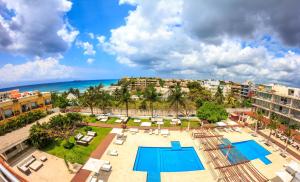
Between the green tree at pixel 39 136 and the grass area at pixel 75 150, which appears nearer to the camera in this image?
the grass area at pixel 75 150

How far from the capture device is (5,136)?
78.3ft

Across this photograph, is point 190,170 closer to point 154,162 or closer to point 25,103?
point 154,162

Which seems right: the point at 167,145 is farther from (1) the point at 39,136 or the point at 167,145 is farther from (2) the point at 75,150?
(1) the point at 39,136

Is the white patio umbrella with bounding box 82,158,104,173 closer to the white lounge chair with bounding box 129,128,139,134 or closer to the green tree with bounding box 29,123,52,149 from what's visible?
the green tree with bounding box 29,123,52,149

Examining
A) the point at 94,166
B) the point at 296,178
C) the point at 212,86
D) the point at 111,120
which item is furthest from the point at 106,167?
the point at 212,86

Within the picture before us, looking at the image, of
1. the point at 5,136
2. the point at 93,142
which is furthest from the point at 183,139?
the point at 5,136

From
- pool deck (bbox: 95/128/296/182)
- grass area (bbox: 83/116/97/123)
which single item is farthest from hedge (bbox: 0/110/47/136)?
pool deck (bbox: 95/128/296/182)

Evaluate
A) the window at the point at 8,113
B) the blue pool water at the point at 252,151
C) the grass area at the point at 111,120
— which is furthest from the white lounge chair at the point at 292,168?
the window at the point at 8,113

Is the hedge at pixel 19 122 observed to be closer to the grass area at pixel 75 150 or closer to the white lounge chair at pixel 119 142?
the grass area at pixel 75 150

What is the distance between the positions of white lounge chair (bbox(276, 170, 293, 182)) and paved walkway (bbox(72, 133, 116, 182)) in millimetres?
23059

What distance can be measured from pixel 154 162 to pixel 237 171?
10325mm

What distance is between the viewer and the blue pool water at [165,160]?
67.2 feet

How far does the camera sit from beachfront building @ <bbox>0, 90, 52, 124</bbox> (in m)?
31.3

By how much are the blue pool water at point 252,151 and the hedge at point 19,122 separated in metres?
35.0
